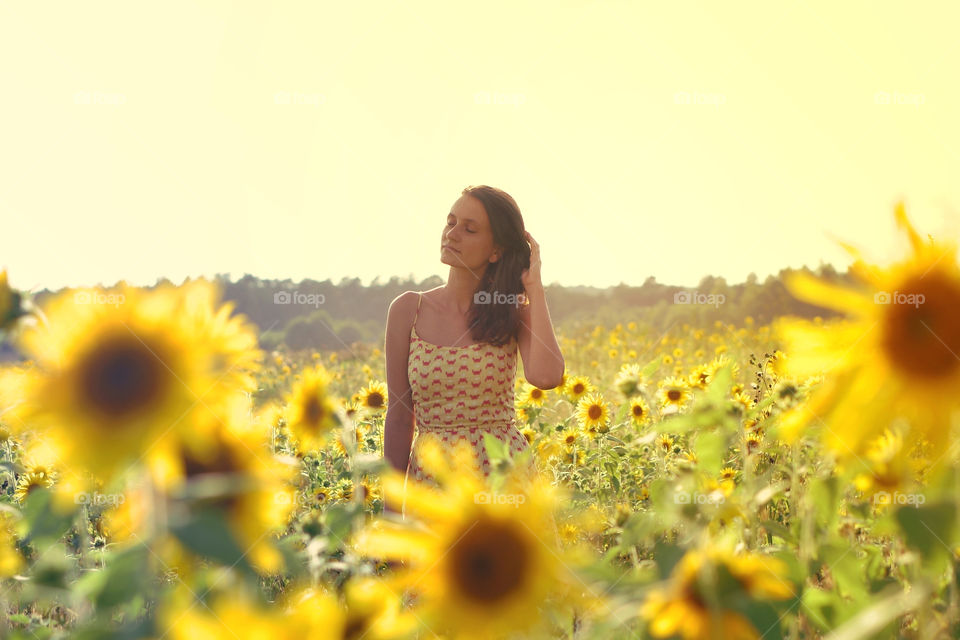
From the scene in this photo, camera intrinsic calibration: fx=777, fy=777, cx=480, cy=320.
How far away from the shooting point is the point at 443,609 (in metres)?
0.78

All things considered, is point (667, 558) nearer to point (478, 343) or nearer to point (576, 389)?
point (478, 343)

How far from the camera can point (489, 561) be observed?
792 millimetres

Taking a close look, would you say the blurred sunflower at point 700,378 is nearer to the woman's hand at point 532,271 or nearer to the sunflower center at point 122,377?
the woman's hand at point 532,271

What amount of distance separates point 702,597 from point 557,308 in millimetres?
13012

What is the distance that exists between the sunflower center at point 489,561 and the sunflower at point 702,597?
17cm

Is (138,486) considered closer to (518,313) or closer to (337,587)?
(337,587)

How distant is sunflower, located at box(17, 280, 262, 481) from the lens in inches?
28.1

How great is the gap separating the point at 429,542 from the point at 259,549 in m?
0.17

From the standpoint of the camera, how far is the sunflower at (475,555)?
2.55ft

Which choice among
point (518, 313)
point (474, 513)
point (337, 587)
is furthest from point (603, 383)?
point (474, 513)

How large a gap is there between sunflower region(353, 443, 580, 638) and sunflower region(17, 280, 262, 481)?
0.21 m

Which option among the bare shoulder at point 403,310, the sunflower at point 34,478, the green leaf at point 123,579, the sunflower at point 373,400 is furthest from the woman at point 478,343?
the green leaf at point 123,579

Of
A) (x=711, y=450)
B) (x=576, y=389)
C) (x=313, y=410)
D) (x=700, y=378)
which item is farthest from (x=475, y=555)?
(x=576, y=389)

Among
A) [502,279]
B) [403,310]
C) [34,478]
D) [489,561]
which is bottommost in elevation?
[34,478]
